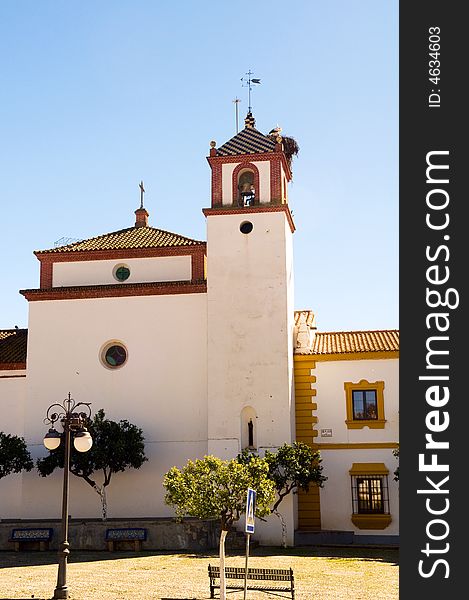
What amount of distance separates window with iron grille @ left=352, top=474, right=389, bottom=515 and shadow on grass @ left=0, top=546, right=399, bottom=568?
198 centimetres

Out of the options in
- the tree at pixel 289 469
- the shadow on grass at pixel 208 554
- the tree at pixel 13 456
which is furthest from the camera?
the tree at pixel 13 456

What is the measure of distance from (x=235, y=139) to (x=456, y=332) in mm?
21142

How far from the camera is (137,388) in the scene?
25672 mm

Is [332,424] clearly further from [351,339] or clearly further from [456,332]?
[456,332]

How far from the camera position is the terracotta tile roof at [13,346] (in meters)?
26.7

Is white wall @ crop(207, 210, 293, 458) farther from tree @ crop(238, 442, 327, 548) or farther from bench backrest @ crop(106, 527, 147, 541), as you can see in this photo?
bench backrest @ crop(106, 527, 147, 541)

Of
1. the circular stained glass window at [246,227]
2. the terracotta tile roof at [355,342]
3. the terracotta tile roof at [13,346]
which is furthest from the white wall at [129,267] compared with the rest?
the terracotta tile roof at [355,342]

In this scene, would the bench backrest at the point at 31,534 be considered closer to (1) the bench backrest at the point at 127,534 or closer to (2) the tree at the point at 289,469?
(1) the bench backrest at the point at 127,534

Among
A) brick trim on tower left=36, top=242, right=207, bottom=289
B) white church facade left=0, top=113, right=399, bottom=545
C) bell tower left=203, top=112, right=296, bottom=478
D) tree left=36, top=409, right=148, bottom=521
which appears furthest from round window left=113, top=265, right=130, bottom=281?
tree left=36, top=409, right=148, bottom=521

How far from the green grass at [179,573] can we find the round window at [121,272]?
922 cm

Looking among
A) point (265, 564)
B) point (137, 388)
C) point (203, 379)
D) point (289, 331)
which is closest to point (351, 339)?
point (289, 331)

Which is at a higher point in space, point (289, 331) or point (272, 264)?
point (272, 264)

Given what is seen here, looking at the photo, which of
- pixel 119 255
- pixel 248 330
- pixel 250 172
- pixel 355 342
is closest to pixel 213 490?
pixel 248 330

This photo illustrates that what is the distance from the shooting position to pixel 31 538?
901 inches
